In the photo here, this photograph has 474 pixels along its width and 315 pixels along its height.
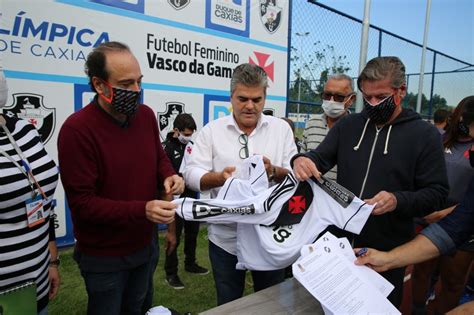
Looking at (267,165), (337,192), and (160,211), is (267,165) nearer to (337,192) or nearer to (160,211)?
(337,192)

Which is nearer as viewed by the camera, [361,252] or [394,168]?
[361,252]

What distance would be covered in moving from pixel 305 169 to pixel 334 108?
1412mm

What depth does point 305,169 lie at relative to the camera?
5.45 feet

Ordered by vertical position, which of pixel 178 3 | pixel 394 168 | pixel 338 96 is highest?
pixel 178 3

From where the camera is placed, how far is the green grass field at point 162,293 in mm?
3156

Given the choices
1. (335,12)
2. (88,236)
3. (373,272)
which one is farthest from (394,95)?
(335,12)

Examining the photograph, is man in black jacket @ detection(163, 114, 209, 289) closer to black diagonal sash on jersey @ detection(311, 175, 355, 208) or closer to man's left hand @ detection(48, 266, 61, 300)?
man's left hand @ detection(48, 266, 61, 300)

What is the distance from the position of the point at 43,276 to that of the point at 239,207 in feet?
3.26

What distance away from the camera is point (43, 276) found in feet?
5.38

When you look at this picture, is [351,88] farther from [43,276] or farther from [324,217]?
[43,276]

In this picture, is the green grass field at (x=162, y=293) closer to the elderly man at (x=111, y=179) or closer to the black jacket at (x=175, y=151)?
the black jacket at (x=175, y=151)

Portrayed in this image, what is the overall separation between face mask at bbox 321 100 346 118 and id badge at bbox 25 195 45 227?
2236mm

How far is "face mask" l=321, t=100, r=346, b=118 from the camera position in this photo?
2.89 m

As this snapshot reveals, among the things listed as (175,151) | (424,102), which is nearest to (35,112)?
(175,151)
